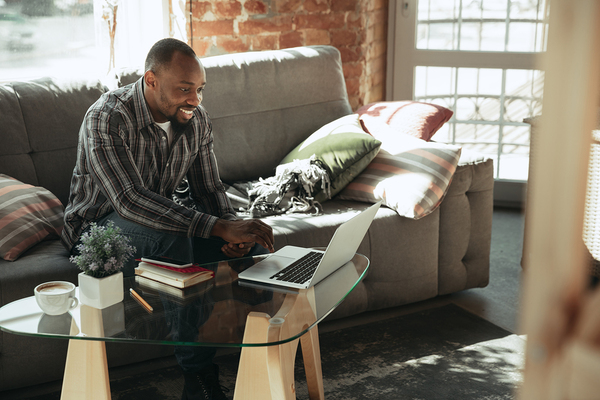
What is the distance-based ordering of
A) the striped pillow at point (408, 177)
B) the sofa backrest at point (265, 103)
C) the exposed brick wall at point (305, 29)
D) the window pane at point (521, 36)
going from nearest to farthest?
the striped pillow at point (408, 177) → the sofa backrest at point (265, 103) → the exposed brick wall at point (305, 29) → the window pane at point (521, 36)

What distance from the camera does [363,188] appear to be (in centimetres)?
248

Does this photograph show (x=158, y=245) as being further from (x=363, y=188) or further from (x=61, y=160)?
(x=363, y=188)

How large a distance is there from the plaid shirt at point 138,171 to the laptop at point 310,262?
277 millimetres

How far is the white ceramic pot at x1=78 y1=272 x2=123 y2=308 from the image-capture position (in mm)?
1432

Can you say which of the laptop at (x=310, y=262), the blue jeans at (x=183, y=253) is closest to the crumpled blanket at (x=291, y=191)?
the blue jeans at (x=183, y=253)

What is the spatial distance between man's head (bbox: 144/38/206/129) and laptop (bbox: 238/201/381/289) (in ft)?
1.90

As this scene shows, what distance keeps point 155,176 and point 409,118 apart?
125cm

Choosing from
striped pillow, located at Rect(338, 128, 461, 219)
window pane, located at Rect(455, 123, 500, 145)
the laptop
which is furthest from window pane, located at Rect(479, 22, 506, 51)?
the laptop

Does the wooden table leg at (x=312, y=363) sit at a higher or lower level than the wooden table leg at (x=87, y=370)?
lower

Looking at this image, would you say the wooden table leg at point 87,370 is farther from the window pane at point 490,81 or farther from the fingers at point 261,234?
the window pane at point 490,81

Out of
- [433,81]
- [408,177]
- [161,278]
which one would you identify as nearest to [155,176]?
[161,278]

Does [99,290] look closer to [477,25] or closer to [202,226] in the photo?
[202,226]

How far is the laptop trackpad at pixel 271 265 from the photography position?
1.65 m

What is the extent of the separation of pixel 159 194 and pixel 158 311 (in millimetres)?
676
